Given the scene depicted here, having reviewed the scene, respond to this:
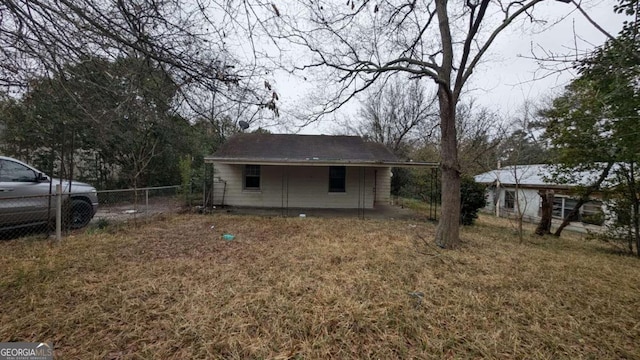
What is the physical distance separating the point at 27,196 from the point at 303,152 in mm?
8296

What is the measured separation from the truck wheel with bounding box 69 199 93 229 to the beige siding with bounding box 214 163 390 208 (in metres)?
5.33

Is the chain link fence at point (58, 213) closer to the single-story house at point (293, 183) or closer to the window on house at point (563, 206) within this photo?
the single-story house at point (293, 183)

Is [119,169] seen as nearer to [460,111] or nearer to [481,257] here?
[481,257]

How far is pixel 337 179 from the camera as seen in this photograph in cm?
1197

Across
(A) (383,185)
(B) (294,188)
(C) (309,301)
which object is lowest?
(C) (309,301)

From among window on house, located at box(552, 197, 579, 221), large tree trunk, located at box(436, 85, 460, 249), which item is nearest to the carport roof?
large tree trunk, located at box(436, 85, 460, 249)

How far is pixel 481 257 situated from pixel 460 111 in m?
18.7

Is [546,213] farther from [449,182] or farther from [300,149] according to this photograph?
[300,149]

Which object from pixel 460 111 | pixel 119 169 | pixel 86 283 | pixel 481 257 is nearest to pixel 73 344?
pixel 86 283

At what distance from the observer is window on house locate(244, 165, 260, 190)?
38.7 feet

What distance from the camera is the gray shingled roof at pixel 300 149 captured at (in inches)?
406

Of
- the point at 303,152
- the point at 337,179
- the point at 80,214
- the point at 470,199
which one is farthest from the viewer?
the point at 337,179

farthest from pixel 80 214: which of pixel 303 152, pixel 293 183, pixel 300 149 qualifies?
pixel 300 149

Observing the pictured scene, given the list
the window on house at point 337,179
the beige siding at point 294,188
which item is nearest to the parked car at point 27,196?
the beige siding at point 294,188
